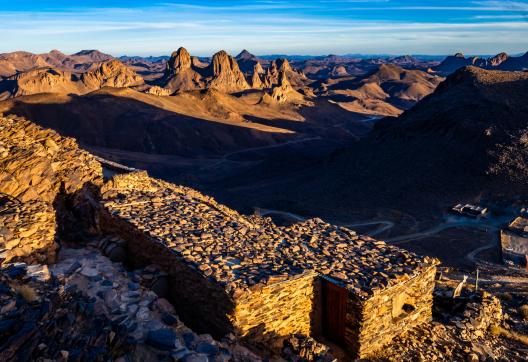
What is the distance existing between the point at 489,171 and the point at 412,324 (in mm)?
28236

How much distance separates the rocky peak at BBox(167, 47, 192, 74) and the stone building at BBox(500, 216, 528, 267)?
114 metres

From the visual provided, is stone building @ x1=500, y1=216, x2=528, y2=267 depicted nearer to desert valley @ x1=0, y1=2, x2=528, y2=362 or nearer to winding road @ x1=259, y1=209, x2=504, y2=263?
desert valley @ x1=0, y1=2, x2=528, y2=362

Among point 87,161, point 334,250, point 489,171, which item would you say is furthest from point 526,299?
point 489,171

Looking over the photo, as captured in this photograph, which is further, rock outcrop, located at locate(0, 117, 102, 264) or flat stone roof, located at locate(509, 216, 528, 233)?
flat stone roof, located at locate(509, 216, 528, 233)

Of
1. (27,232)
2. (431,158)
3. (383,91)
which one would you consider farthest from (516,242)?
(383,91)

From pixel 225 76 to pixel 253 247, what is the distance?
117 metres

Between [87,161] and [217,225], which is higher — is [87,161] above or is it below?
above

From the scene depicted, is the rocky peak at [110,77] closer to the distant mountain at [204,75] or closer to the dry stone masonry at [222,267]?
the distant mountain at [204,75]

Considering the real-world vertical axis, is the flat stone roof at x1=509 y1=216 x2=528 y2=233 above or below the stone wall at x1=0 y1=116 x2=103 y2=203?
below

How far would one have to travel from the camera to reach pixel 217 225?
11078mm

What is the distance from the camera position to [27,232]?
30.4ft

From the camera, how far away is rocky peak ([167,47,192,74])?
129 meters

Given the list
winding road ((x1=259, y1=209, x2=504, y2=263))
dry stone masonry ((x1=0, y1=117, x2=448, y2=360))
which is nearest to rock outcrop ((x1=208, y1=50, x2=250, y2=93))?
winding road ((x1=259, y1=209, x2=504, y2=263))

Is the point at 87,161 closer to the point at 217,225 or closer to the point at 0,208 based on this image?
the point at 0,208
